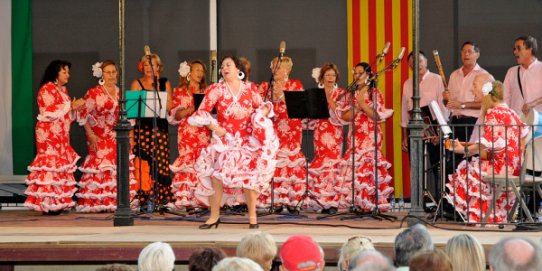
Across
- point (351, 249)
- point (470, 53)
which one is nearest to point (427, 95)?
point (470, 53)

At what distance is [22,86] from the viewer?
1334 centimetres

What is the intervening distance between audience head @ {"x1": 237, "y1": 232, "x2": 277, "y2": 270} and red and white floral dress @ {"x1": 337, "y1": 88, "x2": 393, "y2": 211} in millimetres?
5702

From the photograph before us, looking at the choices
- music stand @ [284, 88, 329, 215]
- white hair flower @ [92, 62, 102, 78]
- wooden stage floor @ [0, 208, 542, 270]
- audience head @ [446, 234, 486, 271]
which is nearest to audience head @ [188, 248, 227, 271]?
audience head @ [446, 234, 486, 271]

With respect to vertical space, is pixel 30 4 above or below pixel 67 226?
above

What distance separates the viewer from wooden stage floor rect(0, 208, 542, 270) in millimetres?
8148

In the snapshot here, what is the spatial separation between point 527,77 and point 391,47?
2.26m

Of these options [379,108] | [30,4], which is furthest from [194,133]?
[30,4]

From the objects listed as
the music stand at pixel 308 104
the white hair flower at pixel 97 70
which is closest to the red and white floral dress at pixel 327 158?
the music stand at pixel 308 104

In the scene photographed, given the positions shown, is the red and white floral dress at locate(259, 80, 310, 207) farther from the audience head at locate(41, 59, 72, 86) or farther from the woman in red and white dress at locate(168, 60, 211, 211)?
the audience head at locate(41, 59, 72, 86)

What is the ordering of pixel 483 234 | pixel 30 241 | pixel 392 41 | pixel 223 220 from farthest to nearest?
1. pixel 392 41
2. pixel 223 220
3. pixel 483 234
4. pixel 30 241

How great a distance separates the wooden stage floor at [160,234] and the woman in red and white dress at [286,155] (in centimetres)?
76

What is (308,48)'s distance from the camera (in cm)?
A: 1329

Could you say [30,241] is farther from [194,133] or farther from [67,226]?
[194,133]

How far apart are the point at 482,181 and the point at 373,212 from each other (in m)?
1.46
